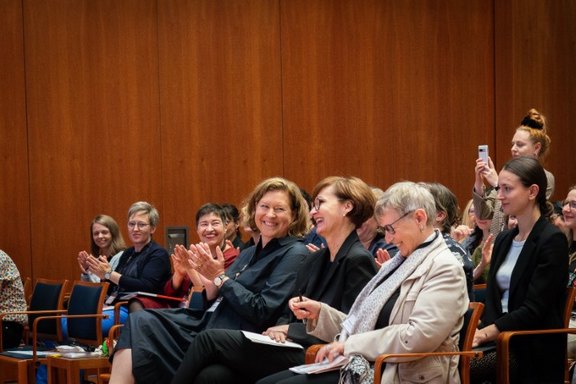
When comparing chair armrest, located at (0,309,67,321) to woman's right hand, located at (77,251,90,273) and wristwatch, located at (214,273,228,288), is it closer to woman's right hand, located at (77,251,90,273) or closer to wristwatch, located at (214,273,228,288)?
woman's right hand, located at (77,251,90,273)

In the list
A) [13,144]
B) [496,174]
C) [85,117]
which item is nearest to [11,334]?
[13,144]

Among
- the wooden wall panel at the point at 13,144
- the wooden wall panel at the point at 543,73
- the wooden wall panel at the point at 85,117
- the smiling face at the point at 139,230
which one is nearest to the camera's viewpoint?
the smiling face at the point at 139,230

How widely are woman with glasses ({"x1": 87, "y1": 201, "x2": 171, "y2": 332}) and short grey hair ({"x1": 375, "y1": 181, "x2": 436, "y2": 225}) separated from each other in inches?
131

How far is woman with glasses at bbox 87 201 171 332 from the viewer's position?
22.4 ft

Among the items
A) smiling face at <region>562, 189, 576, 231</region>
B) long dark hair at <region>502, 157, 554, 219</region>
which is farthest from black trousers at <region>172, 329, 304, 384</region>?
smiling face at <region>562, 189, 576, 231</region>

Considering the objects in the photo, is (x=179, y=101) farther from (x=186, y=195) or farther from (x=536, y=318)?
(x=536, y=318)

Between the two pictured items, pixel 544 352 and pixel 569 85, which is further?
pixel 569 85

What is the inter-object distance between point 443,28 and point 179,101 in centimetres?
279

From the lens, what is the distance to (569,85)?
9.41 m

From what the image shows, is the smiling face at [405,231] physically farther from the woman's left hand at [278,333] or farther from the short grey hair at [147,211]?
the short grey hair at [147,211]

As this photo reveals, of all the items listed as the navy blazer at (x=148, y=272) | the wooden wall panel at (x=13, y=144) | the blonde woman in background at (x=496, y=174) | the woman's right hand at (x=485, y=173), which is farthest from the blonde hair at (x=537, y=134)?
the wooden wall panel at (x=13, y=144)

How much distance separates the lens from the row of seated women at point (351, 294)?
3564 mm

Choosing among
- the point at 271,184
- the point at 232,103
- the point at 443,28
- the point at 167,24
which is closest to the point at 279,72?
the point at 232,103

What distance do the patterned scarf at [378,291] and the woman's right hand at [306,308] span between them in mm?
136
